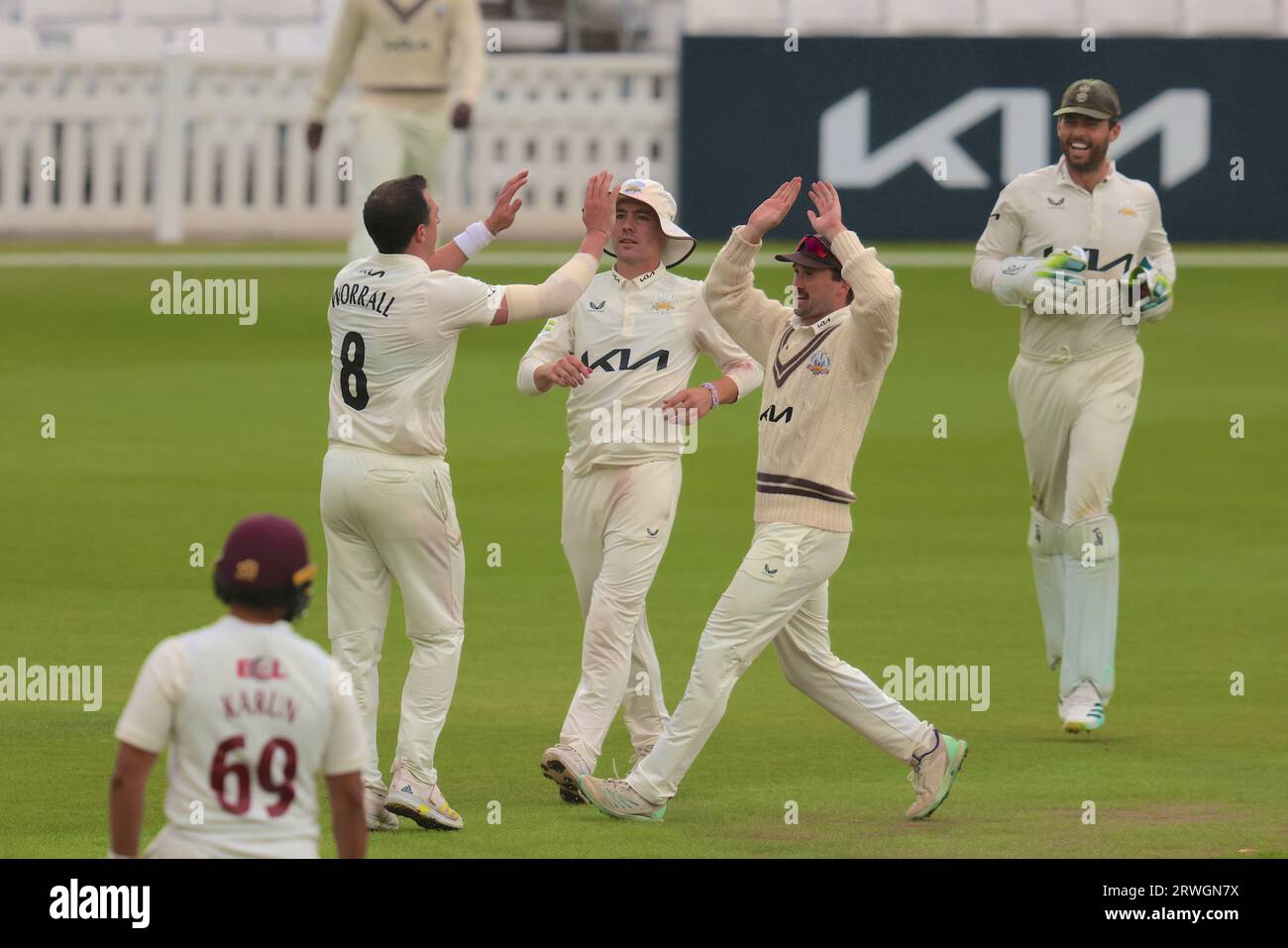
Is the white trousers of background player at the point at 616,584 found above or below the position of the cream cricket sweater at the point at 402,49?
below

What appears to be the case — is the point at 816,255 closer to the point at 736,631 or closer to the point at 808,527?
the point at 808,527

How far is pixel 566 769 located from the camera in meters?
9.13

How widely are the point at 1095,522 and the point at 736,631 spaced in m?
2.54

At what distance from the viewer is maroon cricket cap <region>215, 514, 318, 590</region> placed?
5848 mm

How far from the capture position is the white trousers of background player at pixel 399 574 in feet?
28.6

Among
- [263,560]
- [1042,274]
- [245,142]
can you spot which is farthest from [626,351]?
[245,142]

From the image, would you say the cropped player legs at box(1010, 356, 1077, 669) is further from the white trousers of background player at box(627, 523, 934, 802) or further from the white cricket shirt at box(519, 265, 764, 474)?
the white trousers of background player at box(627, 523, 934, 802)

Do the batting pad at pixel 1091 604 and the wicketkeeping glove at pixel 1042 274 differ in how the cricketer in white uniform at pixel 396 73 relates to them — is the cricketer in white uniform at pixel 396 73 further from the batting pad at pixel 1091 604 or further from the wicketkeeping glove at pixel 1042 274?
the batting pad at pixel 1091 604

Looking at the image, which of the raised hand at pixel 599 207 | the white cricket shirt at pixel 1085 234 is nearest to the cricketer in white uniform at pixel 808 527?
the raised hand at pixel 599 207

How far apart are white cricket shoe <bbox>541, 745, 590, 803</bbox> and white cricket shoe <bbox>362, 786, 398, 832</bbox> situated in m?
0.66

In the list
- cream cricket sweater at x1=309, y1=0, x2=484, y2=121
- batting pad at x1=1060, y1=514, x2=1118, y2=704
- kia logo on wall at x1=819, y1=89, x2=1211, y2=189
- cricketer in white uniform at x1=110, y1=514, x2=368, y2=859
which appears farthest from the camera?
kia logo on wall at x1=819, y1=89, x2=1211, y2=189

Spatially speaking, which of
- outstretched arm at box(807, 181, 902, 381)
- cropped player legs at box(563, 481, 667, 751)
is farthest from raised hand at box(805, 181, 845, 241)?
cropped player legs at box(563, 481, 667, 751)

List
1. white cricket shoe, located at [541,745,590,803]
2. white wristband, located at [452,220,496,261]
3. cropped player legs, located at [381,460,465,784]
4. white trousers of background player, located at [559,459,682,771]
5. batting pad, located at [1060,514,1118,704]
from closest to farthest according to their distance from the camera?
cropped player legs, located at [381,460,465,784] < white cricket shoe, located at [541,745,590,803] < white trousers of background player, located at [559,459,682,771] < white wristband, located at [452,220,496,261] < batting pad, located at [1060,514,1118,704]

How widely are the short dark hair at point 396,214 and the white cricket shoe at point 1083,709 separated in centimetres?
366
